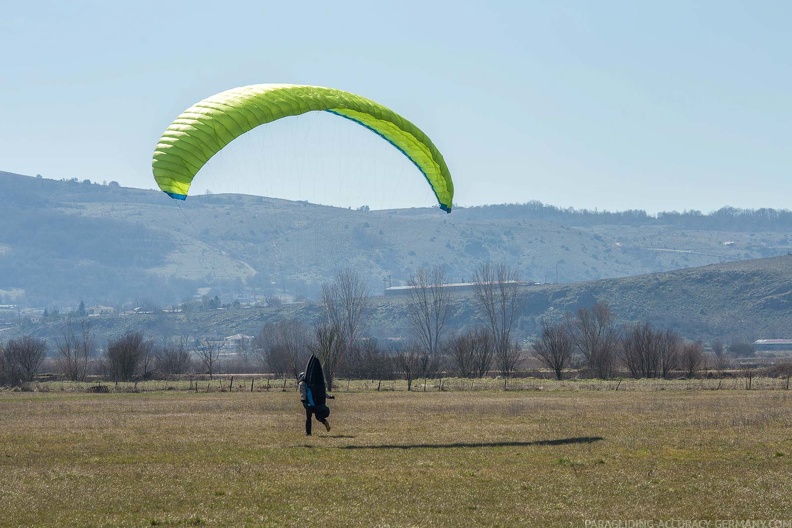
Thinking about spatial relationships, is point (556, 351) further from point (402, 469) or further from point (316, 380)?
point (402, 469)

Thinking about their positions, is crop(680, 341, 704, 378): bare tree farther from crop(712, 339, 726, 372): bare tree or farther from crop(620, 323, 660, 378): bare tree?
crop(620, 323, 660, 378): bare tree

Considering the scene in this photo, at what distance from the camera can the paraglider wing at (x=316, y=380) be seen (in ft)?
72.6

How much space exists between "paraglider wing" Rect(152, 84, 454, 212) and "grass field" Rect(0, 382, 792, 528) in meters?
5.27

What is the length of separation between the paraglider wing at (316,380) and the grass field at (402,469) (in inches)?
34.8

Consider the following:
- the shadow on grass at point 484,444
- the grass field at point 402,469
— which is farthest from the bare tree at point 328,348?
the shadow on grass at point 484,444

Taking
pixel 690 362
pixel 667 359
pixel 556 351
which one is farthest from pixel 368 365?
pixel 690 362

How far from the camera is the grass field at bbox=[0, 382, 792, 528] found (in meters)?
12.9

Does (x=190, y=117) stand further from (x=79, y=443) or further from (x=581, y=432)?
(x=581, y=432)

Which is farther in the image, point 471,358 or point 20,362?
point 471,358

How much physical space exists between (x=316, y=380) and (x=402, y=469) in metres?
6.05

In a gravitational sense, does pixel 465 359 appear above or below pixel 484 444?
above

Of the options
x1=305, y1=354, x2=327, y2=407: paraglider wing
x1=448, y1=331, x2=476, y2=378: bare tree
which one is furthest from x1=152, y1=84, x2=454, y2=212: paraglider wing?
x1=448, y1=331, x2=476, y2=378: bare tree

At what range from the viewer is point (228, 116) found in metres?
20.6

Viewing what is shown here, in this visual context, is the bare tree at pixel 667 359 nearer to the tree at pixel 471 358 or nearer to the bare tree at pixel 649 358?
the bare tree at pixel 649 358
